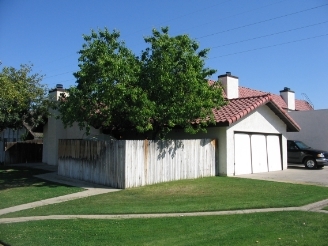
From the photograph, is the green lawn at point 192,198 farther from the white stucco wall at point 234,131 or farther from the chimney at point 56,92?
the chimney at point 56,92

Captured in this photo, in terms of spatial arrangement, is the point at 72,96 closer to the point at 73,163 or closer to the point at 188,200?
the point at 73,163

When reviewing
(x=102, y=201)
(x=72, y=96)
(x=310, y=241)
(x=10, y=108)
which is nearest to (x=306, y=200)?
(x=310, y=241)

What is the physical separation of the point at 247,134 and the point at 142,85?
714 cm

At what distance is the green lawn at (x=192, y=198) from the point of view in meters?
10.1

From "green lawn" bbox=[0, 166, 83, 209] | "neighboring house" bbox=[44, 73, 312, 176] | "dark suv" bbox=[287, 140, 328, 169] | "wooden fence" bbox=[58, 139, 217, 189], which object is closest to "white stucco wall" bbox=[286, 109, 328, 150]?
"dark suv" bbox=[287, 140, 328, 169]

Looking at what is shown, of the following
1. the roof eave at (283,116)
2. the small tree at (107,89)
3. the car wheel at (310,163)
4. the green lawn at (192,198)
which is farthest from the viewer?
the car wheel at (310,163)

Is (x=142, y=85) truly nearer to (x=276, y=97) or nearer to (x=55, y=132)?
(x=55, y=132)

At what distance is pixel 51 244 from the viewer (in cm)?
689

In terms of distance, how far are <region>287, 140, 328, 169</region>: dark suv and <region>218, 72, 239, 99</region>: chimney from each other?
525cm

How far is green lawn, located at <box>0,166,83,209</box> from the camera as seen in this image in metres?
12.2

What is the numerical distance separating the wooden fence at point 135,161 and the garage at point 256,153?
162cm

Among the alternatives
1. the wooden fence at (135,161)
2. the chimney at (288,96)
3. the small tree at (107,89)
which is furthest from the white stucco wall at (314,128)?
the small tree at (107,89)

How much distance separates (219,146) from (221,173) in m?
1.33

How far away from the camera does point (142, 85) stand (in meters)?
14.9
